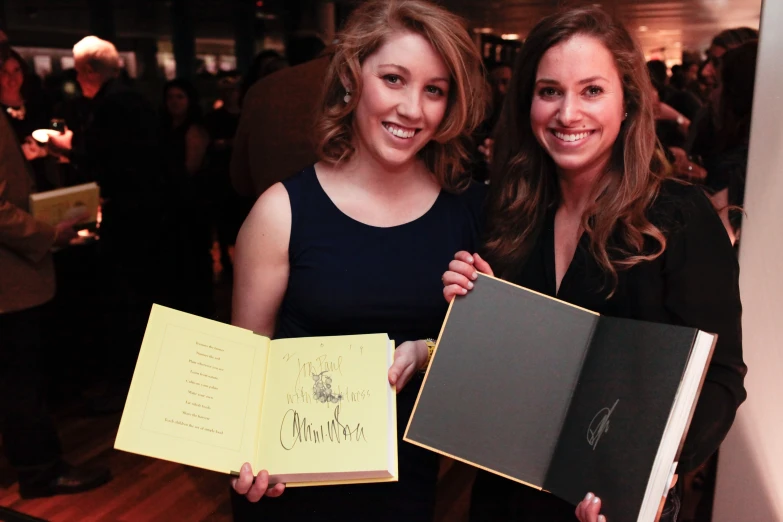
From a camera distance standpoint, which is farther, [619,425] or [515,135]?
[515,135]

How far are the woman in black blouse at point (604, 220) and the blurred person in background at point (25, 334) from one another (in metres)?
1.48

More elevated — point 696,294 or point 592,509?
point 696,294

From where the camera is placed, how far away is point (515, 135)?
4.98 ft

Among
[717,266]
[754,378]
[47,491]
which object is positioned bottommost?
[47,491]

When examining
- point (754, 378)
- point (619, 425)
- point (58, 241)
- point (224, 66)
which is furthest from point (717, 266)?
point (58, 241)

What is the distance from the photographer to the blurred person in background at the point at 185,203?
227cm

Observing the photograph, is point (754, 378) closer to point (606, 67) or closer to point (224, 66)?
point (606, 67)

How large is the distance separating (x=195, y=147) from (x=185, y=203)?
0.20m

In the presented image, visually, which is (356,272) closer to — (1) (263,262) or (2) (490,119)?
(1) (263,262)

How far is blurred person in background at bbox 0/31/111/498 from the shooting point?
6.89 feet

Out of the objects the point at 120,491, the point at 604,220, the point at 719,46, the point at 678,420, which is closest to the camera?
the point at 678,420

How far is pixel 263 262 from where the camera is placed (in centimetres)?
144

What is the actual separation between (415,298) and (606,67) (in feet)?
1.94
